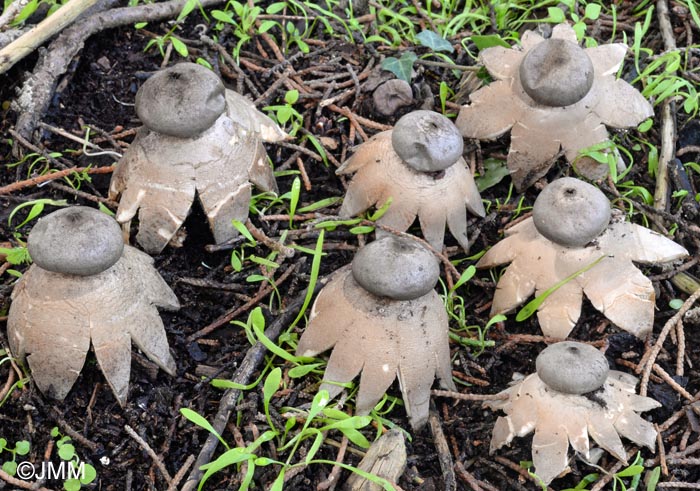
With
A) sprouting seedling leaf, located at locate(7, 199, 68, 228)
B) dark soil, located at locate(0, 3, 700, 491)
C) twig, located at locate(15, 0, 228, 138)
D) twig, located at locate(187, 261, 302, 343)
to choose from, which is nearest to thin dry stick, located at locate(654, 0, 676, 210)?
dark soil, located at locate(0, 3, 700, 491)

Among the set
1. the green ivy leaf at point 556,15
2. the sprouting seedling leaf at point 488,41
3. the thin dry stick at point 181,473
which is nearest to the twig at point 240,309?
the thin dry stick at point 181,473

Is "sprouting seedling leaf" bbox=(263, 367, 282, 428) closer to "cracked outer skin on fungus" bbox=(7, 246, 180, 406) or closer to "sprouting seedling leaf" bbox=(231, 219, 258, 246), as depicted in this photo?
"cracked outer skin on fungus" bbox=(7, 246, 180, 406)

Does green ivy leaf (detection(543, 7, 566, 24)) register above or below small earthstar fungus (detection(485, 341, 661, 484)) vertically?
above

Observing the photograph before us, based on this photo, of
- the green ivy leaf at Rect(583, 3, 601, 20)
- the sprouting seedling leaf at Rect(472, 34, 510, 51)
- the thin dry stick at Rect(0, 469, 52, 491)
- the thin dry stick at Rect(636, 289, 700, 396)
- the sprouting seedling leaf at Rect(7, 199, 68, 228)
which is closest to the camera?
the thin dry stick at Rect(0, 469, 52, 491)

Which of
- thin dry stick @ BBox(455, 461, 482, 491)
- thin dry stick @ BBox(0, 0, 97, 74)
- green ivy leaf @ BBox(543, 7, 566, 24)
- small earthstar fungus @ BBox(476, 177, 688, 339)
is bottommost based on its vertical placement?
thin dry stick @ BBox(455, 461, 482, 491)

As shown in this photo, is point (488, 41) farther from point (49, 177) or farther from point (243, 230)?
point (49, 177)

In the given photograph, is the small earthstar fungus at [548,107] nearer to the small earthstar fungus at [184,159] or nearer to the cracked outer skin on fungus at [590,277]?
the cracked outer skin on fungus at [590,277]

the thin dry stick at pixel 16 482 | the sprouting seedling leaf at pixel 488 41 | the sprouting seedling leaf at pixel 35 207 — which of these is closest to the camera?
the thin dry stick at pixel 16 482
